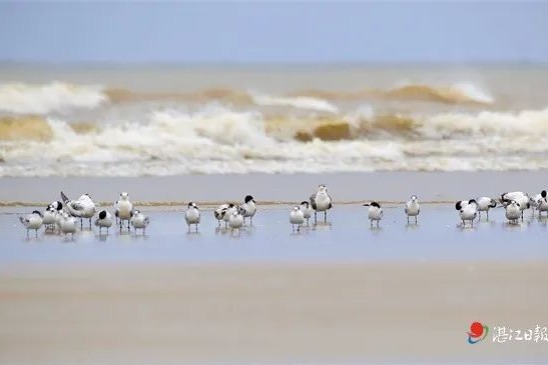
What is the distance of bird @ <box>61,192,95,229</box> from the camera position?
5.47 meters

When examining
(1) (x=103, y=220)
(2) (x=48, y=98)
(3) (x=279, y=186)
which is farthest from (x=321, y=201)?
(2) (x=48, y=98)

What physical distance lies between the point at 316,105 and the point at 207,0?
44cm

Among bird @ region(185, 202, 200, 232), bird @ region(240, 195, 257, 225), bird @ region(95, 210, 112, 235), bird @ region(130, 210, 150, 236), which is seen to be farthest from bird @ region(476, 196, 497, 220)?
bird @ region(95, 210, 112, 235)

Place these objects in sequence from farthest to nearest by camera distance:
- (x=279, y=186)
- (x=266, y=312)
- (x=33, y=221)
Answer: (x=279, y=186) → (x=33, y=221) → (x=266, y=312)

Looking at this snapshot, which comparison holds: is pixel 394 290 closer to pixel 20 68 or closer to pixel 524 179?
pixel 524 179

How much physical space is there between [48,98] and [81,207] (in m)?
0.33

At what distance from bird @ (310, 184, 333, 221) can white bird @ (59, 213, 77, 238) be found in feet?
2.28

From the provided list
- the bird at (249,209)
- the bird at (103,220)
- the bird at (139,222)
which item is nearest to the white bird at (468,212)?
the bird at (249,209)

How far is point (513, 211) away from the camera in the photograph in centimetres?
556

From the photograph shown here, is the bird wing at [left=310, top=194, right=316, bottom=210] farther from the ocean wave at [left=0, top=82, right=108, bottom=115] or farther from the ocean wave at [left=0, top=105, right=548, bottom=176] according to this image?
the ocean wave at [left=0, top=82, right=108, bottom=115]

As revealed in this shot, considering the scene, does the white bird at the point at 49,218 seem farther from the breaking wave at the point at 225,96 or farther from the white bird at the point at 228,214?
the white bird at the point at 228,214

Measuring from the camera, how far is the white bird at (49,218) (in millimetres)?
5438

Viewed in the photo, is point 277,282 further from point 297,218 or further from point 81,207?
point 81,207

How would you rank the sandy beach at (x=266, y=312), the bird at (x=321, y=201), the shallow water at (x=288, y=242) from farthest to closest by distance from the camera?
the bird at (x=321, y=201), the shallow water at (x=288, y=242), the sandy beach at (x=266, y=312)
